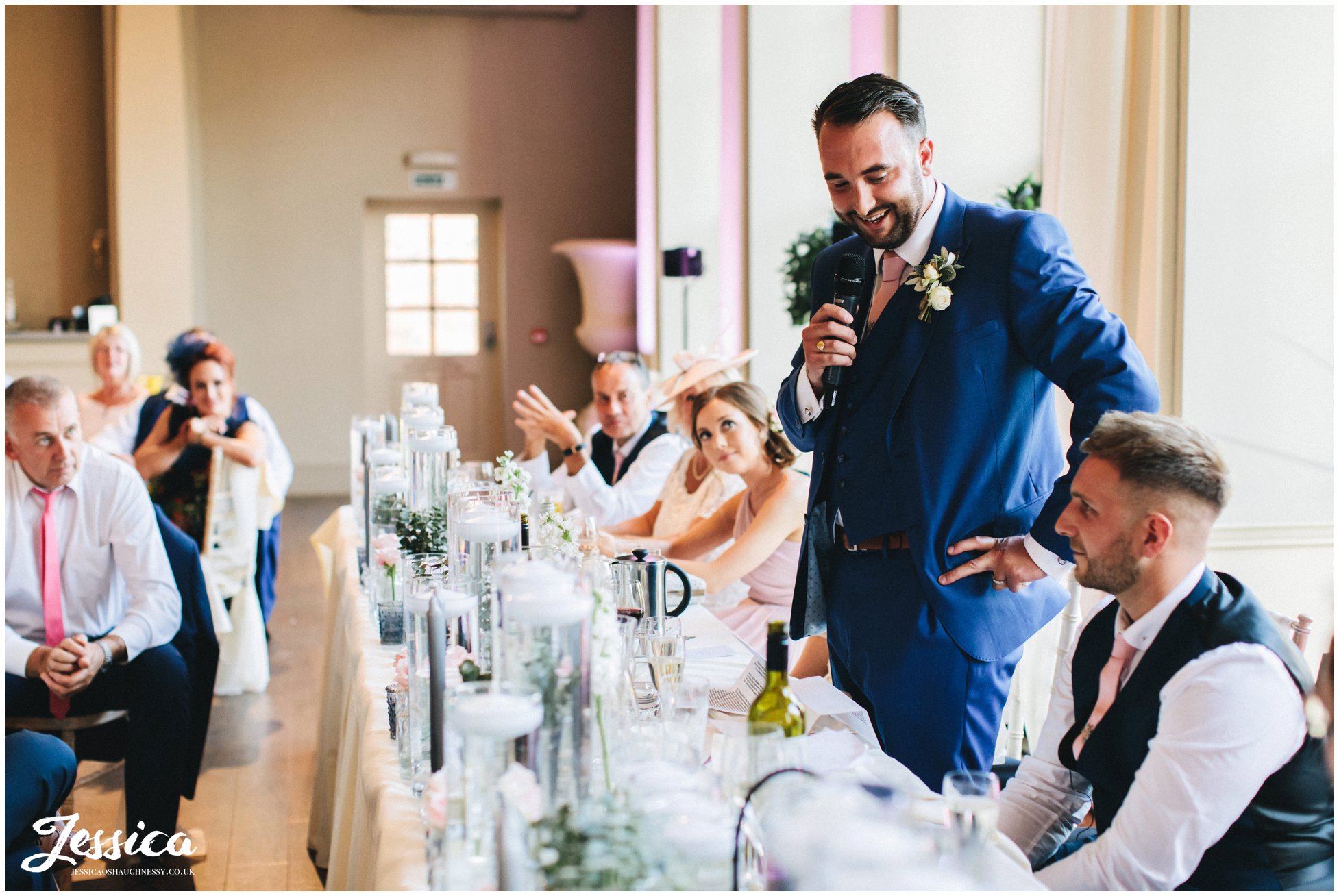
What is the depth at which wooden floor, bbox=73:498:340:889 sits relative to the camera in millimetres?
3049

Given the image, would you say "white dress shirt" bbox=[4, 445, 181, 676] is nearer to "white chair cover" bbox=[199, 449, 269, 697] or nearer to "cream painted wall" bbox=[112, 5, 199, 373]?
"white chair cover" bbox=[199, 449, 269, 697]

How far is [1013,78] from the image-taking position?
18.1ft

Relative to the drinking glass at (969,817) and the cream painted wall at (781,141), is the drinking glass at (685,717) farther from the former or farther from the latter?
the cream painted wall at (781,141)

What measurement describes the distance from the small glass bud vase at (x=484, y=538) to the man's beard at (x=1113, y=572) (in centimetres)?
92

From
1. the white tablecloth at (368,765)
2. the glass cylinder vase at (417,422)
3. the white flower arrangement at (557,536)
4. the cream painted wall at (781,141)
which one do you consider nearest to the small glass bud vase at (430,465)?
the glass cylinder vase at (417,422)

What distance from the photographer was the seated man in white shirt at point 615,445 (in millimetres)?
4117

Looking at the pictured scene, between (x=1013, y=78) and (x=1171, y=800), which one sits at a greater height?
(x=1013, y=78)

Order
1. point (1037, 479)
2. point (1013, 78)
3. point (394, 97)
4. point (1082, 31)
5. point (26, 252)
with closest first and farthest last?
point (1037, 479), point (1082, 31), point (1013, 78), point (26, 252), point (394, 97)

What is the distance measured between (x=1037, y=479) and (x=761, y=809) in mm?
978

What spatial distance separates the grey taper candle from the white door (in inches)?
363

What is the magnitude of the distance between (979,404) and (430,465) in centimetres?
148

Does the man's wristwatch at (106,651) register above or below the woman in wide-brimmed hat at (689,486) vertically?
below

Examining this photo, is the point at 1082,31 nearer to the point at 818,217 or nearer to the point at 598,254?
the point at 818,217

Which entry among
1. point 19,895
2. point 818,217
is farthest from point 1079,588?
point 818,217
